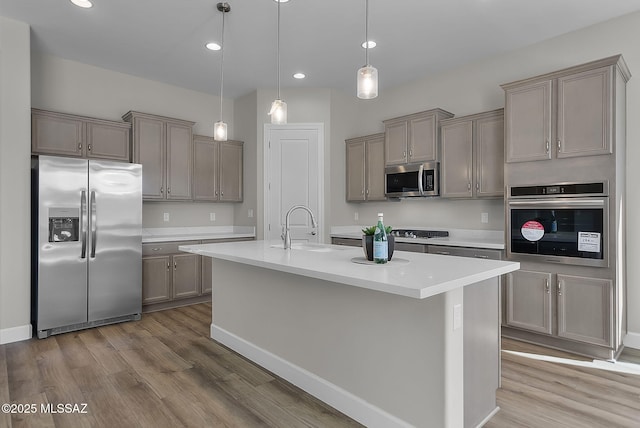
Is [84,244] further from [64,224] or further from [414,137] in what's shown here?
[414,137]

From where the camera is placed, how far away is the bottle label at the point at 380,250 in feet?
6.67

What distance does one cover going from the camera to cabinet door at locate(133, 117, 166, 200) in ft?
14.5

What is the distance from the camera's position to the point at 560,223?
3.15 m

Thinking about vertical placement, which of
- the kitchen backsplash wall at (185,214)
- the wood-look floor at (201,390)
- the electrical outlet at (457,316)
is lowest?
the wood-look floor at (201,390)

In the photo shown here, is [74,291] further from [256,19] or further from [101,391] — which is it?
[256,19]

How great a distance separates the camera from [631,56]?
3.25m

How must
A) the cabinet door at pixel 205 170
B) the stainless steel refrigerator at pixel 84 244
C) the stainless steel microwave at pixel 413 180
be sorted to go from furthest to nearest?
the cabinet door at pixel 205 170 < the stainless steel microwave at pixel 413 180 < the stainless steel refrigerator at pixel 84 244

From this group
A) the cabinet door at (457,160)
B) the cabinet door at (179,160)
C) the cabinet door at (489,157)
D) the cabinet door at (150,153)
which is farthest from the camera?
the cabinet door at (179,160)

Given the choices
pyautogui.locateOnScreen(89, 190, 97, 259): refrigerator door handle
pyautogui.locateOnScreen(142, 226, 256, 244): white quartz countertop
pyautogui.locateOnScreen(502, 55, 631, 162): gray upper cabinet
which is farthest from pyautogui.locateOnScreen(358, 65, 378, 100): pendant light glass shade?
pyautogui.locateOnScreen(142, 226, 256, 244): white quartz countertop

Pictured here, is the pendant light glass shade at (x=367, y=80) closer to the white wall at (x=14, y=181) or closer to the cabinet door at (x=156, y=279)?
the white wall at (x=14, y=181)

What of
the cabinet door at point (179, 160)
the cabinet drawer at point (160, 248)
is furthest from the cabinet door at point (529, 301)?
the cabinet door at point (179, 160)

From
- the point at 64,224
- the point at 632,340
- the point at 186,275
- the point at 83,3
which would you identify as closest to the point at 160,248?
the point at 186,275

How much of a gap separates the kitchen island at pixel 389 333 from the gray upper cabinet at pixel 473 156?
195 centimetres

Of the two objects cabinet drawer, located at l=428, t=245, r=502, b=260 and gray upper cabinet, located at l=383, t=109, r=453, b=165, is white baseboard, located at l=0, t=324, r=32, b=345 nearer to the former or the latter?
cabinet drawer, located at l=428, t=245, r=502, b=260
